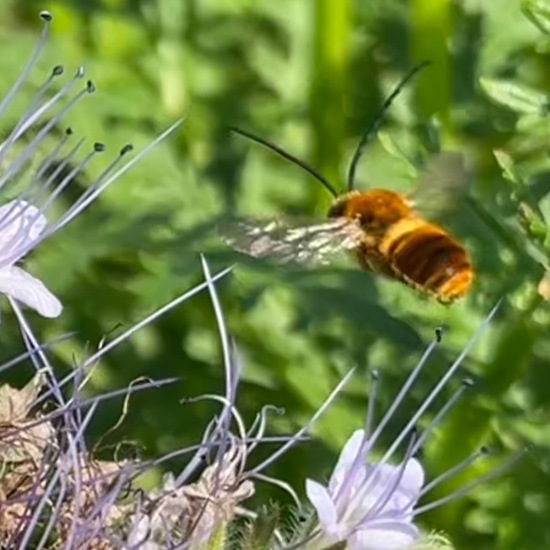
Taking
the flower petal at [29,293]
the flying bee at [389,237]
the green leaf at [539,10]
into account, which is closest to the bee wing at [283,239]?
the flying bee at [389,237]

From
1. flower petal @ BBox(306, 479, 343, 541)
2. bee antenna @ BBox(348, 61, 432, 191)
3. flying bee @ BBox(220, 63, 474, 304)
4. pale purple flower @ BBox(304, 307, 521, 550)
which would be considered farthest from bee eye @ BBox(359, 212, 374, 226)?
flower petal @ BBox(306, 479, 343, 541)

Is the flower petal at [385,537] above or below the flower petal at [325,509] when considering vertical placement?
below

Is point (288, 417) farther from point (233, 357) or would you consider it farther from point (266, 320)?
point (233, 357)

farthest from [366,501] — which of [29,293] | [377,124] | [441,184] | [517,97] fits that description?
[377,124]

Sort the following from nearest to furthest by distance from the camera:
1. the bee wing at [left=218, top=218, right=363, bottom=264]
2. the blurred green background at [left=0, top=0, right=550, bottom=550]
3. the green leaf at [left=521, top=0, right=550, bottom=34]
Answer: the bee wing at [left=218, top=218, right=363, bottom=264] < the green leaf at [left=521, top=0, right=550, bottom=34] < the blurred green background at [left=0, top=0, right=550, bottom=550]

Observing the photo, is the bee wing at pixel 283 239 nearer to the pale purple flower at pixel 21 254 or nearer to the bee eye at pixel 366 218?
the bee eye at pixel 366 218

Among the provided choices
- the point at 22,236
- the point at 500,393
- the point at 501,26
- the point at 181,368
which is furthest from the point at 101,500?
the point at 501,26

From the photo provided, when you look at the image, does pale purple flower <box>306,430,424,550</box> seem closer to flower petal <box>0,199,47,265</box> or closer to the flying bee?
flower petal <box>0,199,47,265</box>

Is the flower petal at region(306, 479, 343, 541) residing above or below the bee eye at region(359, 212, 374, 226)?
above
